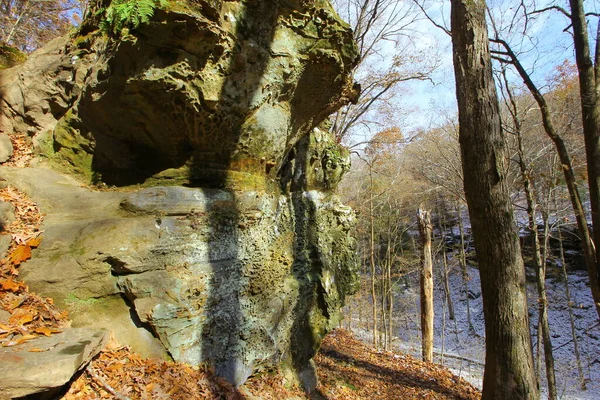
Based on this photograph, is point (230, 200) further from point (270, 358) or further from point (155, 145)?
point (270, 358)

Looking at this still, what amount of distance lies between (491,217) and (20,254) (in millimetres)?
5362

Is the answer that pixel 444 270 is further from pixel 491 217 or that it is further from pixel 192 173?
pixel 192 173

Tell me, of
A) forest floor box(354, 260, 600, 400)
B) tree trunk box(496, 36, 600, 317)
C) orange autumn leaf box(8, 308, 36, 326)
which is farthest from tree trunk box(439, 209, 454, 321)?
orange autumn leaf box(8, 308, 36, 326)

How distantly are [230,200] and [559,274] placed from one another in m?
25.6

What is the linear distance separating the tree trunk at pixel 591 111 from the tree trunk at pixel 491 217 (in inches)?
113

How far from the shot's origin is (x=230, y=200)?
4.49 meters

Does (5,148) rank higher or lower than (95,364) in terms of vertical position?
higher

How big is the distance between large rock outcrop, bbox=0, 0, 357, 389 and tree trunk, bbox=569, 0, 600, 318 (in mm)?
4370

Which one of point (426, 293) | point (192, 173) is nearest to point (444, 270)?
point (426, 293)

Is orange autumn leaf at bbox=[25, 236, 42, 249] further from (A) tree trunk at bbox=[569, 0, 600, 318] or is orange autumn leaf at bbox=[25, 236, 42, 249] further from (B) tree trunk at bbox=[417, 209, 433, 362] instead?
(B) tree trunk at bbox=[417, 209, 433, 362]

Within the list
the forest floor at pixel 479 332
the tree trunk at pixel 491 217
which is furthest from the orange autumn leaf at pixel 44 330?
the forest floor at pixel 479 332

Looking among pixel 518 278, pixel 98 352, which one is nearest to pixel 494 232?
pixel 518 278

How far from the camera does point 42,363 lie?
2254 mm

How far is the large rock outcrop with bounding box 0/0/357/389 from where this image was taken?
3488mm
